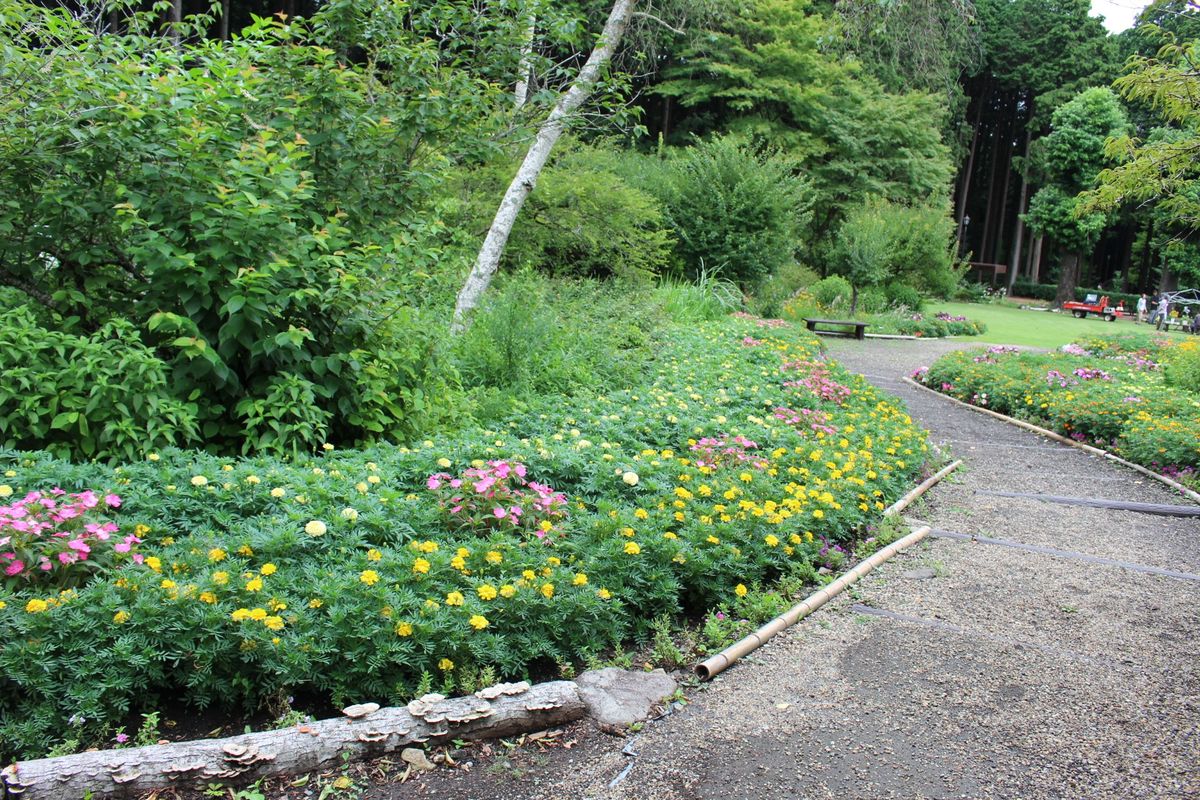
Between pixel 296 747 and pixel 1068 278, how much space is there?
42.3 metres

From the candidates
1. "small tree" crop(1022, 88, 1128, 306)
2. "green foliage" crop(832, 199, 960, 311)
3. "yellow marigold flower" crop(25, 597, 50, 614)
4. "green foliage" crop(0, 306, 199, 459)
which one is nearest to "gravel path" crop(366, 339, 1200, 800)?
"yellow marigold flower" crop(25, 597, 50, 614)

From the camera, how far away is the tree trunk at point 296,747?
2.18m

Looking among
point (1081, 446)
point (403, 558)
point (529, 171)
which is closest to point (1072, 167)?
point (1081, 446)

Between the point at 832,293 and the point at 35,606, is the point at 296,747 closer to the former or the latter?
the point at 35,606

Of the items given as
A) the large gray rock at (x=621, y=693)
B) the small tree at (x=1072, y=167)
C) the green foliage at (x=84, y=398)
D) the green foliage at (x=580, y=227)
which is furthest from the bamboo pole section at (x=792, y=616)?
the small tree at (x=1072, y=167)

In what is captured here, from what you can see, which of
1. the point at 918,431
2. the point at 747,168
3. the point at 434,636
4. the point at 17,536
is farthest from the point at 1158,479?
the point at 747,168

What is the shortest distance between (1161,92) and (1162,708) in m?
6.74

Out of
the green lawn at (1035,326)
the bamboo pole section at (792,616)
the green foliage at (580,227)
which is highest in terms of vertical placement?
the green foliage at (580,227)

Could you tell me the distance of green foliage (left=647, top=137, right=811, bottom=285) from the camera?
16.9 m

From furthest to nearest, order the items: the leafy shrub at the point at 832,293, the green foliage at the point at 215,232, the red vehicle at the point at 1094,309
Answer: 1. the red vehicle at the point at 1094,309
2. the leafy shrub at the point at 832,293
3. the green foliage at the point at 215,232

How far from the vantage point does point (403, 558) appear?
3062 millimetres

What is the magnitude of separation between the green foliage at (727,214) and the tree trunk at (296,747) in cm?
1444

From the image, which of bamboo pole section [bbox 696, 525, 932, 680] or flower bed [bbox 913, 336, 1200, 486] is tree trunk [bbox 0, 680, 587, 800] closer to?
bamboo pole section [bbox 696, 525, 932, 680]

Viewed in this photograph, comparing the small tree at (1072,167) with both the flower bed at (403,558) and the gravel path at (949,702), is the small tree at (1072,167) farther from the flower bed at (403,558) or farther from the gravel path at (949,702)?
the flower bed at (403,558)
